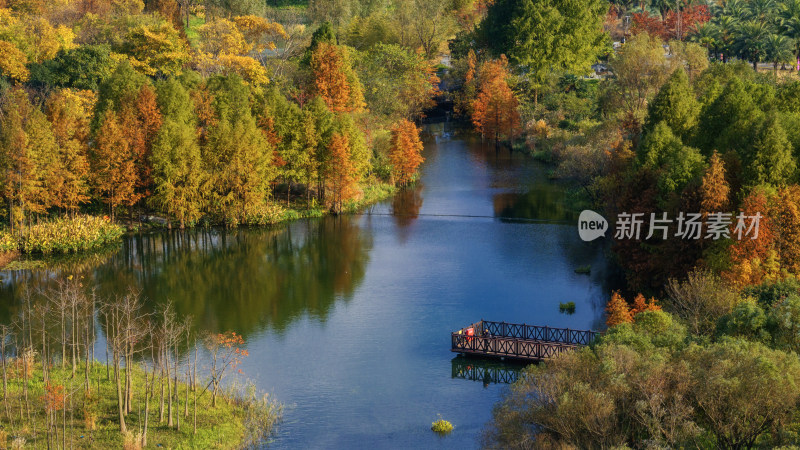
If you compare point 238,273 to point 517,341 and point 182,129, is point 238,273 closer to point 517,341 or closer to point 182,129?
point 182,129

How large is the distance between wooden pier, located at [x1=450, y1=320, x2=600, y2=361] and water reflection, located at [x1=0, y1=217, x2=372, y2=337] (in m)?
9.73

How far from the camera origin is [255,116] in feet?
264

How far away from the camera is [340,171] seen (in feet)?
254

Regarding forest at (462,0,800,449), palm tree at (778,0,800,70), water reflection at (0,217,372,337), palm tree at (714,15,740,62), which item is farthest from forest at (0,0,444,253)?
palm tree at (778,0,800,70)

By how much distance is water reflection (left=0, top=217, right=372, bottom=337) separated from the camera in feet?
188

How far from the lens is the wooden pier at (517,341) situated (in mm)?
48438

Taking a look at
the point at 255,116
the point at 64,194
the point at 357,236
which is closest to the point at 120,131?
the point at 64,194

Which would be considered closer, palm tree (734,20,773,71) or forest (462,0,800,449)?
forest (462,0,800,449)

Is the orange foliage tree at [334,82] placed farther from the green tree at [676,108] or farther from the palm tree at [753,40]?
the palm tree at [753,40]

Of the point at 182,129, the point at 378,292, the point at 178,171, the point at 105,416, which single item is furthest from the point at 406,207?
the point at 105,416

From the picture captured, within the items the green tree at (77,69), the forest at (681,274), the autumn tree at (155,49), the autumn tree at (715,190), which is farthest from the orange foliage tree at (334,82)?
the autumn tree at (715,190)

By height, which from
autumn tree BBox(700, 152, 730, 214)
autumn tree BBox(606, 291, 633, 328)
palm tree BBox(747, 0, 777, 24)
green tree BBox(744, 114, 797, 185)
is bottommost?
autumn tree BBox(606, 291, 633, 328)

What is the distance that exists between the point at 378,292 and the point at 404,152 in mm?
29870

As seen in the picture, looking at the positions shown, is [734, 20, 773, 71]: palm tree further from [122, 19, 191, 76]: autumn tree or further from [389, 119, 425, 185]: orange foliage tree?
[122, 19, 191, 76]: autumn tree
